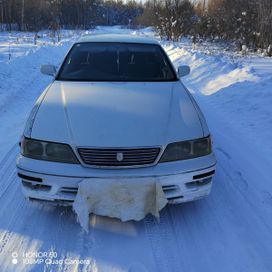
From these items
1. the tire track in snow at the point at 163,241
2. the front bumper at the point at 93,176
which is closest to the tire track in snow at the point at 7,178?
the front bumper at the point at 93,176

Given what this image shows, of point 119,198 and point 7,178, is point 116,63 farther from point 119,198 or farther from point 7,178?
point 119,198

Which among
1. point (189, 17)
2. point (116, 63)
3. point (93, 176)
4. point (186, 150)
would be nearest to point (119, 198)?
point (93, 176)

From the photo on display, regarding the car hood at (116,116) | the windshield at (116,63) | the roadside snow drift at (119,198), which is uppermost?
the windshield at (116,63)

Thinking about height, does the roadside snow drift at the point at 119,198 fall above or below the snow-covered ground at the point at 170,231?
above

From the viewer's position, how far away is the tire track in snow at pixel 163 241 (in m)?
3.15

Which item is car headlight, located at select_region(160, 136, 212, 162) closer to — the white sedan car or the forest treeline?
the white sedan car

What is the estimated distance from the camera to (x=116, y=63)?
5.33m

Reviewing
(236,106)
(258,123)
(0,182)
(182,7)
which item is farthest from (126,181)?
(182,7)

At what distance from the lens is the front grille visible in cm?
349

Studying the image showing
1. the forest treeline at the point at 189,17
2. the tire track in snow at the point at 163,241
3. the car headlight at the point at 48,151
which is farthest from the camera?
the forest treeline at the point at 189,17

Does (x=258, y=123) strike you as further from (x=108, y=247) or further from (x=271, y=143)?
(x=108, y=247)

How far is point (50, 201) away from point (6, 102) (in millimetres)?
5642

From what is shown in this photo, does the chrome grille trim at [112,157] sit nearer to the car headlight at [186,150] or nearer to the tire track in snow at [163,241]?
the car headlight at [186,150]

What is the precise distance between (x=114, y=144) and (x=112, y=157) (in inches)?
4.3
